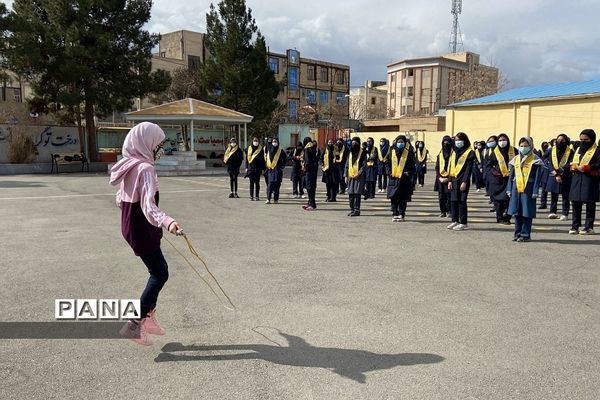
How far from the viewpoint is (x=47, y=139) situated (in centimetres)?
2911

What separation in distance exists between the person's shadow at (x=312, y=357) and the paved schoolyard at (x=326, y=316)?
2 cm

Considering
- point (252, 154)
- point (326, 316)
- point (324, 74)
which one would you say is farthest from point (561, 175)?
point (324, 74)

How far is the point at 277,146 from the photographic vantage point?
1427 cm

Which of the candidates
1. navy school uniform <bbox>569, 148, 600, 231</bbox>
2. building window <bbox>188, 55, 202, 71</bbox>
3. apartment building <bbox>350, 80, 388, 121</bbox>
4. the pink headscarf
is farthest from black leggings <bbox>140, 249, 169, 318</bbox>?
apartment building <bbox>350, 80, 388, 121</bbox>

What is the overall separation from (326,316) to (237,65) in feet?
106

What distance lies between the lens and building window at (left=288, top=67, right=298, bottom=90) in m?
65.6

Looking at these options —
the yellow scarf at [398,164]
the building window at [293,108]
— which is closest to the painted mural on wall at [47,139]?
the yellow scarf at [398,164]

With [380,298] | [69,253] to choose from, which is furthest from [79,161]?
[380,298]

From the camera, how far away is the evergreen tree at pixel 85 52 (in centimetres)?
2652

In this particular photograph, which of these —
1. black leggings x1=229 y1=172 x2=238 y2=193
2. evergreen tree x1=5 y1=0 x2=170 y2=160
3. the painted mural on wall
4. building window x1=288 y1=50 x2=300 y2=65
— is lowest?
black leggings x1=229 y1=172 x2=238 y2=193

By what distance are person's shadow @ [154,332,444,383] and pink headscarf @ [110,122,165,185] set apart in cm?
147

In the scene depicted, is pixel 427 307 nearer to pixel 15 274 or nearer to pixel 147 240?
pixel 147 240

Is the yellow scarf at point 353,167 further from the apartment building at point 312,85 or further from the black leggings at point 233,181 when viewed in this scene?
the apartment building at point 312,85

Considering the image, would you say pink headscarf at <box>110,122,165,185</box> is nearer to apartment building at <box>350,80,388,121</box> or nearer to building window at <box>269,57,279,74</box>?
building window at <box>269,57,279,74</box>
